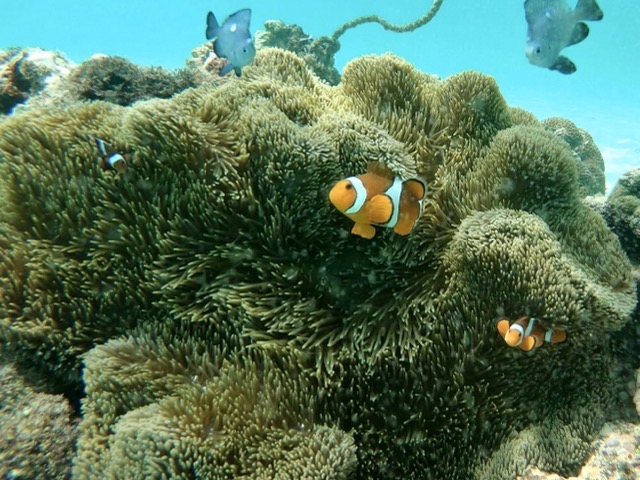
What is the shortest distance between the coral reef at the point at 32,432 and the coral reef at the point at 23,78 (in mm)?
3589

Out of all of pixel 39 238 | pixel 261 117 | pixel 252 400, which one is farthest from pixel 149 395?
pixel 261 117

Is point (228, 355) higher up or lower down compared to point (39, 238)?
lower down

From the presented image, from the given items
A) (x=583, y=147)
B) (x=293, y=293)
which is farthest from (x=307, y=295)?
(x=583, y=147)

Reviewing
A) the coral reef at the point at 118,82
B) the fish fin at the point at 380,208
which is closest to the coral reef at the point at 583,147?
the coral reef at the point at 118,82

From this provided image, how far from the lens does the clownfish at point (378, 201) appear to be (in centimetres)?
164

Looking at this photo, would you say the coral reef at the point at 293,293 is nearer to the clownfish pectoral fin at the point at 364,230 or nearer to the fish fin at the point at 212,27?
the clownfish pectoral fin at the point at 364,230

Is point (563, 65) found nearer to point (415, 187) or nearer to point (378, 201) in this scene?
point (415, 187)

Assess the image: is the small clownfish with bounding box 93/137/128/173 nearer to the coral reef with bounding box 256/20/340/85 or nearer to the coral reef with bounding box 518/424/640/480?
the coral reef with bounding box 518/424/640/480

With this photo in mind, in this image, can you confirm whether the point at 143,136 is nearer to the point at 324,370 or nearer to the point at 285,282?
the point at 285,282

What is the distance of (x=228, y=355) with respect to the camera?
74.9 inches

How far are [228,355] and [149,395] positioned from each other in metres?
0.33

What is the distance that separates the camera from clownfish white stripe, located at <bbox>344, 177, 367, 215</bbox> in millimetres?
1649

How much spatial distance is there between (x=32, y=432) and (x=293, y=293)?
118cm

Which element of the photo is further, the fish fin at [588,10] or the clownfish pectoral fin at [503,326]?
the fish fin at [588,10]
